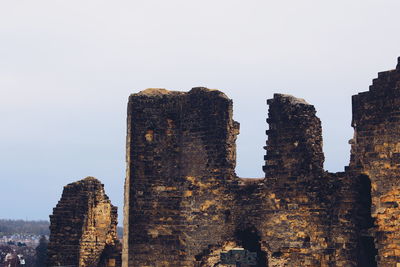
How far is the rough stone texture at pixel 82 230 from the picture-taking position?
1684 centimetres

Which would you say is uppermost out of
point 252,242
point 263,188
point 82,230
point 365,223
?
point 263,188

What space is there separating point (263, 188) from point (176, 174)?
6.93 ft

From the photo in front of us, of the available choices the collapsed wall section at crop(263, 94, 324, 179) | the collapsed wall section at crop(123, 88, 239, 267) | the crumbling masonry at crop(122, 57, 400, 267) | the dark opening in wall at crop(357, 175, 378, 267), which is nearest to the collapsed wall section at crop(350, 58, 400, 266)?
the crumbling masonry at crop(122, 57, 400, 267)

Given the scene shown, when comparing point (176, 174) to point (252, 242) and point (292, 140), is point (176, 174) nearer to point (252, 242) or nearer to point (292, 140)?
point (252, 242)

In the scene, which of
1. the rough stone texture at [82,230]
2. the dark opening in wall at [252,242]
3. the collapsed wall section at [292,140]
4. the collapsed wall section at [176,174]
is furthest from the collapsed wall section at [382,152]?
the rough stone texture at [82,230]

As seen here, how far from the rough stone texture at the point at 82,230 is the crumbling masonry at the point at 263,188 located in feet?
7.23

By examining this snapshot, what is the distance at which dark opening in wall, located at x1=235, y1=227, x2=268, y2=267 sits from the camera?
1370 cm

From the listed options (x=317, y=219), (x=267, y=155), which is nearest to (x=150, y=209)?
(x=267, y=155)

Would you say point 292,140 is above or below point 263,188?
above

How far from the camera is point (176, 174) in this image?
1491 centimetres

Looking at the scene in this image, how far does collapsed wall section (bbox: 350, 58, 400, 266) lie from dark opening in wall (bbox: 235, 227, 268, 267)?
252cm

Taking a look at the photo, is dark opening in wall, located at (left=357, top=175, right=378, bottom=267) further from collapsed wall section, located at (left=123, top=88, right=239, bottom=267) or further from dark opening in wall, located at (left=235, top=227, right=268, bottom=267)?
collapsed wall section, located at (left=123, top=88, right=239, bottom=267)

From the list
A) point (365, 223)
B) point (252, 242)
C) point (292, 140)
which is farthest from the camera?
point (252, 242)

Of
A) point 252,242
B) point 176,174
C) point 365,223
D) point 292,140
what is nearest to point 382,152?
point 365,223
